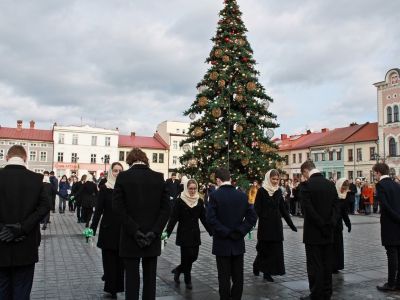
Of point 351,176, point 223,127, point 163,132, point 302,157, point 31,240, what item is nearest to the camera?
point 31,240

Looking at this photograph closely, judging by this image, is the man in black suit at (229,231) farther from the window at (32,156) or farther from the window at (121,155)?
the window at (121,155)

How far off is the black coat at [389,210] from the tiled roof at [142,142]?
6545 centimetres

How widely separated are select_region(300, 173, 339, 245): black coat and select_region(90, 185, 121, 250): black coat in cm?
283

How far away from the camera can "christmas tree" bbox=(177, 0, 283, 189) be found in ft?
61.9

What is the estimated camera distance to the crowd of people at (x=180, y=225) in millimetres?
4340

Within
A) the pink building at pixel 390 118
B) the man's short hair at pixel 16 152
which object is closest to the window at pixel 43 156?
the pink building at pixel 390 118

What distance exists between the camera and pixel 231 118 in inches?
737

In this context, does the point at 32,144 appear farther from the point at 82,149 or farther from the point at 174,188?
the point at 174,188

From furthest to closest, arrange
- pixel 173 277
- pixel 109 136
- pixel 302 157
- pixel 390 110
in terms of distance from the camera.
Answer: pixel 109 136, pixel 302 157, pixel 390 110, pixel 173 277

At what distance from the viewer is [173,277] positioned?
22.9 feet

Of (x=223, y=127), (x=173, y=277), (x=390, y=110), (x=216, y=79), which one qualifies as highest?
(x=390, y=110)

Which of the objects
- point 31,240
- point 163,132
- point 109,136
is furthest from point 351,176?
point 31,240

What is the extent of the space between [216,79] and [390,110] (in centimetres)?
3953

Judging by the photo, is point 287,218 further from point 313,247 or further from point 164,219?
point 164,219
